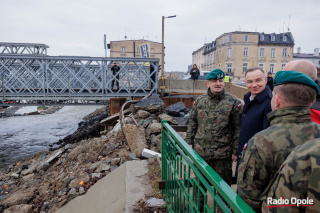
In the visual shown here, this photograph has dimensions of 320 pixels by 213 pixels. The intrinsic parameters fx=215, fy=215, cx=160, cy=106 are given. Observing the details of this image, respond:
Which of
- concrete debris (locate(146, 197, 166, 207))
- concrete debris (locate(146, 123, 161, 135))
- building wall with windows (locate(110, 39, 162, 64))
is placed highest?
building wall with windows (locate(110, 39, 162, 64))

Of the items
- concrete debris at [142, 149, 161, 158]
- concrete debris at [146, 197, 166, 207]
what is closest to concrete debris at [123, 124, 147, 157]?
concrete debris at [142, 149, 161, 158]

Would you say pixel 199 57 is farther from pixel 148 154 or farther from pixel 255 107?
pixel 255 107

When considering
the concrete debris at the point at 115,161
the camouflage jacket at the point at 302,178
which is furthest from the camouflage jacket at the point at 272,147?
the concrete debris at the point at 115,161

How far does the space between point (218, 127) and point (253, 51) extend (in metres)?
48.2

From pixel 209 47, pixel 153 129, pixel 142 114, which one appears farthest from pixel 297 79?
pixel 209 47

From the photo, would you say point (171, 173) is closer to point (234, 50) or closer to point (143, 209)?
point (143, 209)

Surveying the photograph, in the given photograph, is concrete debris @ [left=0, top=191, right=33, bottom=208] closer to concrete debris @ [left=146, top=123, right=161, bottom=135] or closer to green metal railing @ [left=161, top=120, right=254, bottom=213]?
concrete debris @ [left=146, top=123, right=161, bottom=135]

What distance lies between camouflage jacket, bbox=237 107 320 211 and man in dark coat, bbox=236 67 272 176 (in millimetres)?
900

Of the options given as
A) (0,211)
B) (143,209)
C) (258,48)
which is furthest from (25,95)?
(258,48)

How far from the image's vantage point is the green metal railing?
1178 millimetres

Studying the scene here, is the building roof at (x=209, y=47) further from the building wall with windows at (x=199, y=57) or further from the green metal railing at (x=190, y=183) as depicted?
the green metal railing at (x=190, y=183)

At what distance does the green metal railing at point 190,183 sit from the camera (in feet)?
3.86

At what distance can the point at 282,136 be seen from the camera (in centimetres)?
121

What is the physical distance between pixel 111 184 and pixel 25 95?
34.1ft
